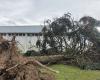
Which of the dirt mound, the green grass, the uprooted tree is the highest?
the uprooted tree

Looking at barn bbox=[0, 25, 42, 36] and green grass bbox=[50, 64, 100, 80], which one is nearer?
green grass bbox=[50, 64, 100, 80]

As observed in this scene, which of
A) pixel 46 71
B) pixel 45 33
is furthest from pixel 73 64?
pixel 46 71

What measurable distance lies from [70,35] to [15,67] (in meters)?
10.6

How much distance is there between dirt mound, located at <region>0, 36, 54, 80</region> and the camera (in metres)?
8.49

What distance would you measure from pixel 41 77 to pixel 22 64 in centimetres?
72

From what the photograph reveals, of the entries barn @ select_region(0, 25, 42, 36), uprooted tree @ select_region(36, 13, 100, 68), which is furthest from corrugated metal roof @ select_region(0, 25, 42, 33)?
uprooted tree @ select_region(36, 13, 100, 68)

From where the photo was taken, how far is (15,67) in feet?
27.9

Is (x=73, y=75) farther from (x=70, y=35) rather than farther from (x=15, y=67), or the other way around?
(x=70, y=35)

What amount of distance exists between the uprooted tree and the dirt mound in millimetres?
7767

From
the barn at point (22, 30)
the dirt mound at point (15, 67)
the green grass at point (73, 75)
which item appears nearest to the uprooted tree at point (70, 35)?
the green grass at point (73, 75)

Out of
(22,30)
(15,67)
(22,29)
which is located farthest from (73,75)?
(22,29)

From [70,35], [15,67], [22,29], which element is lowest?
[15,67]

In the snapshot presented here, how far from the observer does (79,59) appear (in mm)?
15211

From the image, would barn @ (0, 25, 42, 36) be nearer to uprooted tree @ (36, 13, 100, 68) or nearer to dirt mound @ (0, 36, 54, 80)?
uprooted tree @ (36, 13, 100, 68)
